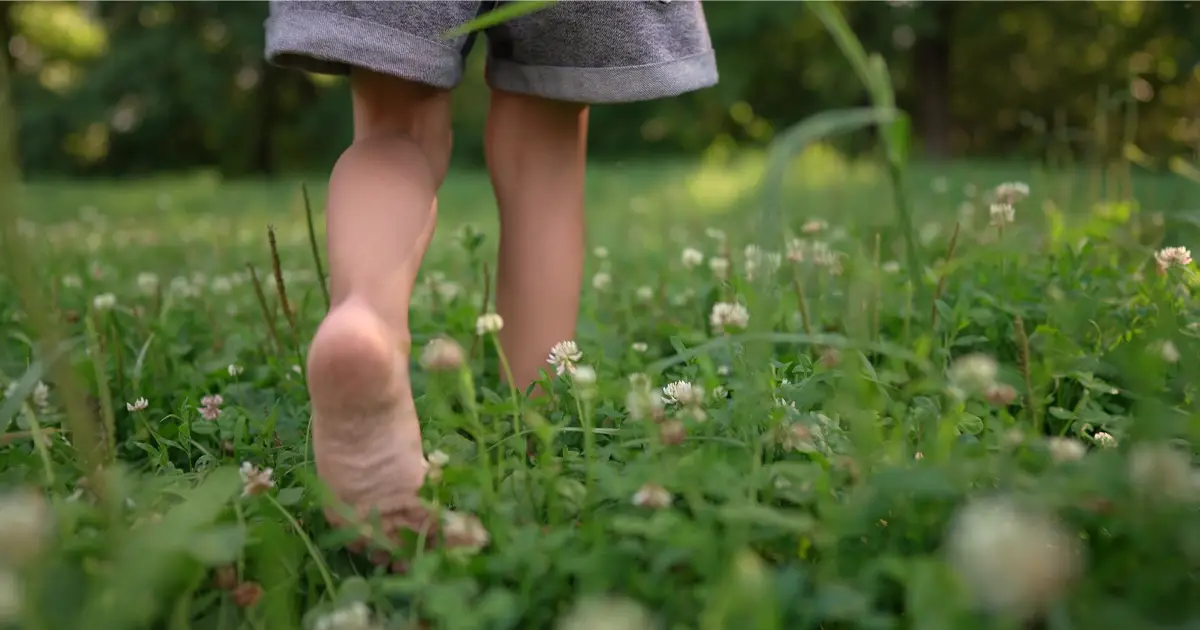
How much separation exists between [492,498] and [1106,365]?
103 centimetres

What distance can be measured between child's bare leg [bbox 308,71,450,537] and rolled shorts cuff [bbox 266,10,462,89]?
115 mm

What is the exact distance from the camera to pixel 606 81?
4.88 ft

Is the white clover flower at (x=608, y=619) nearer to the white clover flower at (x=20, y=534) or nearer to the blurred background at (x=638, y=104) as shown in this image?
the white clover flower at (x=20, y=534)

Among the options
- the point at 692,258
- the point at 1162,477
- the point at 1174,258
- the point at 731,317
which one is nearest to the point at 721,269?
the point at 692,258

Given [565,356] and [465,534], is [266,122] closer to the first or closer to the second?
[565,356]

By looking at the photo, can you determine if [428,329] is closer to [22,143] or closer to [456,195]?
[456,195]

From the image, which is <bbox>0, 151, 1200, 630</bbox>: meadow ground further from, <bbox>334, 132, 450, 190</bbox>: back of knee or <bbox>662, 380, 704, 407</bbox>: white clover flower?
<bbox>334, 132, 450, 190</bbox>: back of knee

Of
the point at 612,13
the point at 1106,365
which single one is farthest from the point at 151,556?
the point at 1106,365

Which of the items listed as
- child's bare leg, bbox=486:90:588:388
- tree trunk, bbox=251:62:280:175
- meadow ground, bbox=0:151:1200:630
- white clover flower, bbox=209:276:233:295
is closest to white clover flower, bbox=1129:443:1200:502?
meadow ground, bbox=0:151:1200:630

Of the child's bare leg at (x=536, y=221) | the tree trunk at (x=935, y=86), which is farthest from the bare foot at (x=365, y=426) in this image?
the tree trunk at (x=935, y=86)

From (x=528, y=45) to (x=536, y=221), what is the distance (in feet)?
0.98

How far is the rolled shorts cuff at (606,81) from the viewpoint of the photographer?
1.48 meters

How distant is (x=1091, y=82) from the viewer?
18.1 m

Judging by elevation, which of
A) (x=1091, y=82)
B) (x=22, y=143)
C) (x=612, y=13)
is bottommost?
(x=22, y=143)
